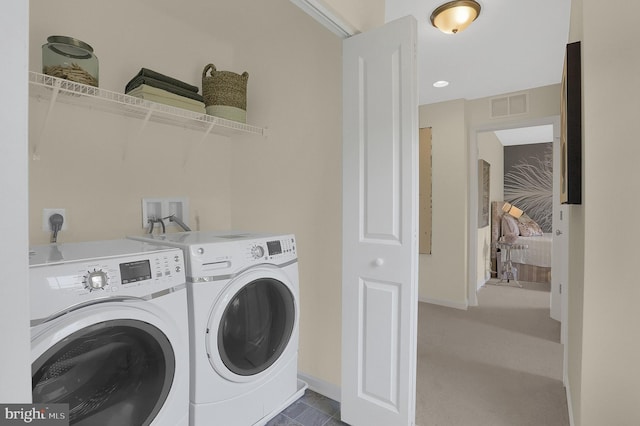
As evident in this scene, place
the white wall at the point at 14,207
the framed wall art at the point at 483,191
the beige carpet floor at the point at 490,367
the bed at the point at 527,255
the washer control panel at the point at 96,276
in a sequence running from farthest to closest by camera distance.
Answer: the bed at the point at 527,255 → the framed wall art at the point at 483,191 → the beige carpet floor at the point at 490,367 → the washer control panel at the point at 96,276 → the white wall at the point at 14,207

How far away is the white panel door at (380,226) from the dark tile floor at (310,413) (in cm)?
12

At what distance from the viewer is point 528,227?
18.6 feet

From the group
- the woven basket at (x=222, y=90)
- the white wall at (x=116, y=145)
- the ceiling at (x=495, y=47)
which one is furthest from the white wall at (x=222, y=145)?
the ceiling at (x=495, y=47)

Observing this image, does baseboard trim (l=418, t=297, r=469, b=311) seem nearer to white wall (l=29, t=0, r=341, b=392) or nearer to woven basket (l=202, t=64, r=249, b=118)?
white wall (l=29, t=0, r=341, b=392)

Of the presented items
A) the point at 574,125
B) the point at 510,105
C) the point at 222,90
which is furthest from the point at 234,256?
the point at 510,105

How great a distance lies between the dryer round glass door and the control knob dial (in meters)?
0.12

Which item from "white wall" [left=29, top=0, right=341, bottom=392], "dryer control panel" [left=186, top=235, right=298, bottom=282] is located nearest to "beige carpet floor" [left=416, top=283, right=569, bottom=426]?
"white wall" [left=29, top=0, right=341, bottom=392]

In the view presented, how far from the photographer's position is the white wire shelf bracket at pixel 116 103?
1369mm

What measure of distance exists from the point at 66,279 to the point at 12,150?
0.65 metres

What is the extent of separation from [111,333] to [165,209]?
3.66ft

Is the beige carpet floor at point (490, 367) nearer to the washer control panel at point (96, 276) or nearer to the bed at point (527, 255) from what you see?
the bed at point (527, 255)

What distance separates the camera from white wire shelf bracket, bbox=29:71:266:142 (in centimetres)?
137

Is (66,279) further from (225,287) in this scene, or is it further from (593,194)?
(593,194)

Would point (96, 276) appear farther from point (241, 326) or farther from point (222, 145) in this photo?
point (222, 145)
